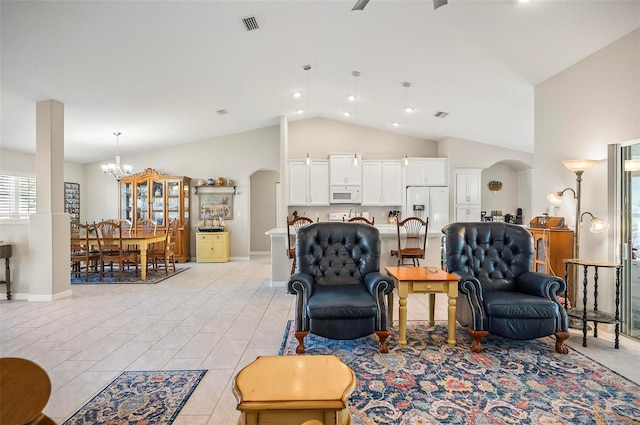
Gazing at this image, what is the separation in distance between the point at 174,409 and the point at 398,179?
21.6 feet

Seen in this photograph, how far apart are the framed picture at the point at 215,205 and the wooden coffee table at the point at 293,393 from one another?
702cm

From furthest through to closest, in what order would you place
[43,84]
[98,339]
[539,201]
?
[539,201] < [43,84] < [98,339]

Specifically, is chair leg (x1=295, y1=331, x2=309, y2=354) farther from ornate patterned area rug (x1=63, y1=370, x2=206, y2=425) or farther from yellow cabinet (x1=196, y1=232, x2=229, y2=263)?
yellow cabinet (x1=196, y1=232, x2=229, y2=263)

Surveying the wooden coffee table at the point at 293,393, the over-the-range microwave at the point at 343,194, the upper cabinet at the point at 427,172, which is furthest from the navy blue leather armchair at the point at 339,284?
the upper cabinet at the point at 427,172

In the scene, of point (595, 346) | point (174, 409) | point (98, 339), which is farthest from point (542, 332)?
point (98, 339)

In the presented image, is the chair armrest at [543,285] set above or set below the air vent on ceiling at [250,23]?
below

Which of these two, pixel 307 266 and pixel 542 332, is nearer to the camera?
pixel 542 332

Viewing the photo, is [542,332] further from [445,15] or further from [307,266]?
[445,15]

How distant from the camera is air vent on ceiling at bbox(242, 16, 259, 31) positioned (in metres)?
3.53

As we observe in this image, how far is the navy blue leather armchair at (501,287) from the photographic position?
2.81 meters

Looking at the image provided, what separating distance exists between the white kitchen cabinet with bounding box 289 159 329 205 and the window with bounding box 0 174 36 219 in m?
5.36

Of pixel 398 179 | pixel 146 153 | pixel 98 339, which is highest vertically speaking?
pixel 146 153

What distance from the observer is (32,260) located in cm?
454

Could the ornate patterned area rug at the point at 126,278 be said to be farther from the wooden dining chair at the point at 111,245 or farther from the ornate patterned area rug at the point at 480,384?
the ornate patterned area rug at the point at 480,384
